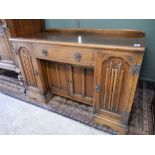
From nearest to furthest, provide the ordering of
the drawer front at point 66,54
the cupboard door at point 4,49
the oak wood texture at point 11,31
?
the drawer front at point 66,54
the oak wood texture at point 11,31
the cupboard door at point 4,49

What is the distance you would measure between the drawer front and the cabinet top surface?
55mm

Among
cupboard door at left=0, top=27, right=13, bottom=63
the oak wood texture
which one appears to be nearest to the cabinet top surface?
the oak wood texture

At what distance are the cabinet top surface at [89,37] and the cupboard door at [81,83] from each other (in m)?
0.31

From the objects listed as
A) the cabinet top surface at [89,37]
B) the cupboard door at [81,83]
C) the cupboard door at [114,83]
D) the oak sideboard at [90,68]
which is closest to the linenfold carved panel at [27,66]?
the oak sideboard at [90,68]

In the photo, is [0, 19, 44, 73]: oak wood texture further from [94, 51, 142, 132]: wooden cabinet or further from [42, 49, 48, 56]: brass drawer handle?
[94, 51, 142, 132]: wooden cabinet

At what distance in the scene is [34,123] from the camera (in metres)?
1.52

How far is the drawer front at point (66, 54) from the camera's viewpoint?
113cm

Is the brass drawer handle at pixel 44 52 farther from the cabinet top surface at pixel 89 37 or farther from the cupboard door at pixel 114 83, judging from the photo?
the cupboard door at pixel 114 83

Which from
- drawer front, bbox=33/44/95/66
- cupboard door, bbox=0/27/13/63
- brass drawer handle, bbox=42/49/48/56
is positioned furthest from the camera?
cupboard door, bbox=0/27/13/63

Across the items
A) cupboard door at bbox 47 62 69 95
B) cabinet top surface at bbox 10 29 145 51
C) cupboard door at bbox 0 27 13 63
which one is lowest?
cupboard door at bbox 47 62 69 95

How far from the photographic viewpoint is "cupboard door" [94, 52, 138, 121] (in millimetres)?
1024
